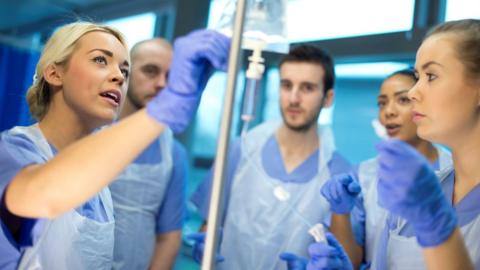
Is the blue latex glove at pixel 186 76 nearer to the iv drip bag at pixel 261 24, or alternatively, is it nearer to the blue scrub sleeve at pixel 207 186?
the iv drip bag at pixel 261 24

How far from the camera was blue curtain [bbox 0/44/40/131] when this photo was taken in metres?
1.62

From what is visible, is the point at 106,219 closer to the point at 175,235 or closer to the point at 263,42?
the point at 263,42

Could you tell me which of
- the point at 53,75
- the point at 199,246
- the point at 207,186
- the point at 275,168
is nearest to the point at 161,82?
the point at 207,186

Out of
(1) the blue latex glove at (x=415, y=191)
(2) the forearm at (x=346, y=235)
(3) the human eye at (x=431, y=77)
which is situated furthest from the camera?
(2) the forearm at (x=346, y=235)

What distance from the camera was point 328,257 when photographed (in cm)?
116

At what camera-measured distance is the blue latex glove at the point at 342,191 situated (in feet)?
4.27

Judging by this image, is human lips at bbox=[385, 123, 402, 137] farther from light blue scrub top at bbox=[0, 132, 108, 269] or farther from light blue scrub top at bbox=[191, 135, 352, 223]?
light blue scrub top at bbox=[0, 132, 108, 269]

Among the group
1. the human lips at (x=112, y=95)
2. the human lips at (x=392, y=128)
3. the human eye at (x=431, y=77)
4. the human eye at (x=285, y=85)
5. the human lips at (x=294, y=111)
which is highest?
the human eye at (x=285, y=85)

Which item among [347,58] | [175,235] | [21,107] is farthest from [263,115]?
[21,107]

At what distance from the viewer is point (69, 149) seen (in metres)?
0.74

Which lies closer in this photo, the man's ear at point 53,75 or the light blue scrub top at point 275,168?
the man's ear at point 53,75

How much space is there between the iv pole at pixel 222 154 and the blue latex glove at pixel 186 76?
91mm

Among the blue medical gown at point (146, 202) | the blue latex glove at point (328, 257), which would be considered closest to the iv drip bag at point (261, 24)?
the blue latex glove at point (328, 257)

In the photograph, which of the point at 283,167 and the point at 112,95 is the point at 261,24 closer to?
the point at 112,95
